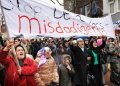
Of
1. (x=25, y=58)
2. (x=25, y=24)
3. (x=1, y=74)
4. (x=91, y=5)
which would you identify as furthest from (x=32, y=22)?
(x=91, y=5)

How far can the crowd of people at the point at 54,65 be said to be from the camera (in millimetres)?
7773

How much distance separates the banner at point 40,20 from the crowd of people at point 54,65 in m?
0.36

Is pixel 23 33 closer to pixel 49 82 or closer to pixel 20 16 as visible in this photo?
pixel 20 16

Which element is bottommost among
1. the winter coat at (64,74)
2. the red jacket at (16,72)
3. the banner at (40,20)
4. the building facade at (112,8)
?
the winter coat at (64,74)

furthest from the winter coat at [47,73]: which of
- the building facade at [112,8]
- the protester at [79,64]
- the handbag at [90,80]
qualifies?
the building facade at [112,8]

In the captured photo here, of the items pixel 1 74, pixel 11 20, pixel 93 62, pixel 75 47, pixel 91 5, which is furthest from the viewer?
pixel 91 5

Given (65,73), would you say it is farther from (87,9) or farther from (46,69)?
(87,9)

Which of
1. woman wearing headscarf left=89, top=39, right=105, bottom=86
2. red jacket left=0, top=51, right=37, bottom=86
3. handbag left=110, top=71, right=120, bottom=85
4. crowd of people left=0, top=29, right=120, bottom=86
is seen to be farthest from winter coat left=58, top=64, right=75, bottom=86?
handbag left=110, top=71, right=120, bottom=85

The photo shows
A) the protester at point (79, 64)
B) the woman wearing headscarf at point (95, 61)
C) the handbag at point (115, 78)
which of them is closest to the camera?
the protester at point (79, 64)

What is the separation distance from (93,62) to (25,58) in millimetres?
5816

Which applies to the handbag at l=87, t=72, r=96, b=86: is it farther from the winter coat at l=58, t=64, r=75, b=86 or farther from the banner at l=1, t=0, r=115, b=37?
the banner at l=1, t=0, r=115, b=37

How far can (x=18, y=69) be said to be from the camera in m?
7.68

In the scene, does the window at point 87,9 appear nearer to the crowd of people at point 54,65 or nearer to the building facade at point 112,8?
the building facade at point 112,8

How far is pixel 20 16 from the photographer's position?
7.99 meters
